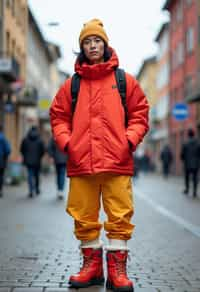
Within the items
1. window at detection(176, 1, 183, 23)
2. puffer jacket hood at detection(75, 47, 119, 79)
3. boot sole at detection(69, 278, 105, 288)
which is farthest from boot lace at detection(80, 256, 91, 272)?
window at detection(176, 1, 183, 23)

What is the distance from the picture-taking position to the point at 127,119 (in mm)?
5695

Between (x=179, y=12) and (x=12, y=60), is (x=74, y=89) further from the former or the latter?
(x=179, y=12)

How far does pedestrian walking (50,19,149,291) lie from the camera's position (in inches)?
216

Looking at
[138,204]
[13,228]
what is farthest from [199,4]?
[13,228]

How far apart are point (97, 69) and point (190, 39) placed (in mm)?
42878

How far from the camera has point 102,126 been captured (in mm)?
5527

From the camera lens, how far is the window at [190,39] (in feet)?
153

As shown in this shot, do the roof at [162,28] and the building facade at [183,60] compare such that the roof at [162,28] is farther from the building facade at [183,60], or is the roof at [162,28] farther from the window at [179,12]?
the window at [179,12]

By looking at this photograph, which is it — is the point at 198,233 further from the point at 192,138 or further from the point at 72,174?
the point at 192,138

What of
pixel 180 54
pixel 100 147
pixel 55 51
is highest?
pixel 55 51

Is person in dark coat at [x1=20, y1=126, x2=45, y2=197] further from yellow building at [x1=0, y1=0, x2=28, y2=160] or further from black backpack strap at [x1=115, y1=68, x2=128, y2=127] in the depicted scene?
black backpack strap at [x1=115, y1=68, x2=128, y2=127]

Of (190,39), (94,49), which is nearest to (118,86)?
(94,49)

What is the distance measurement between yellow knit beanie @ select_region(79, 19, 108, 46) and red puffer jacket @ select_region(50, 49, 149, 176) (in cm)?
19

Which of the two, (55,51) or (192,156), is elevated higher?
(55,51)
